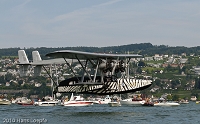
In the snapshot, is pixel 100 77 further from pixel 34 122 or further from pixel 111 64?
pixel 34 122

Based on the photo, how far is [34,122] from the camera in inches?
2441

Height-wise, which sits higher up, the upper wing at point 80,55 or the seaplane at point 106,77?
the upper wing at point 80,55

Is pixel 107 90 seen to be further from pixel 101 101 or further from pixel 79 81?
pixel 101 101

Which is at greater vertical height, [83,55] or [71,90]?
[83,55]

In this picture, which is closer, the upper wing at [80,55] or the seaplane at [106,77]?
the upper wing at [80,55]

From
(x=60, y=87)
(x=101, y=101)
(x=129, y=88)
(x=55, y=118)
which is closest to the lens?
(x=55, y=118)

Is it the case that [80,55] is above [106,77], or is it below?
above

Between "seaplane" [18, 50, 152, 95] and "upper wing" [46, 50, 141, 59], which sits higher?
"upper wing" [46, 50, 141, 59]

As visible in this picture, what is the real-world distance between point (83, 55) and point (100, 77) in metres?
5.30

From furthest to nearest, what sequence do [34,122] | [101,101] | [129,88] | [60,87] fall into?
[101,101] < [60,87] < [129,88] < [34,122]

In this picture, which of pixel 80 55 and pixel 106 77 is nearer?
pixel 80 55

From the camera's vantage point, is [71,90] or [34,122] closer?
[34,122]

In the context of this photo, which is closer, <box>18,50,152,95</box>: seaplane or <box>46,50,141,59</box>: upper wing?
<box>46,50,141,59</box>: upper wing

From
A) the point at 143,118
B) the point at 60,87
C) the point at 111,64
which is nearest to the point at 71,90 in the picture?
the point at 60,87
